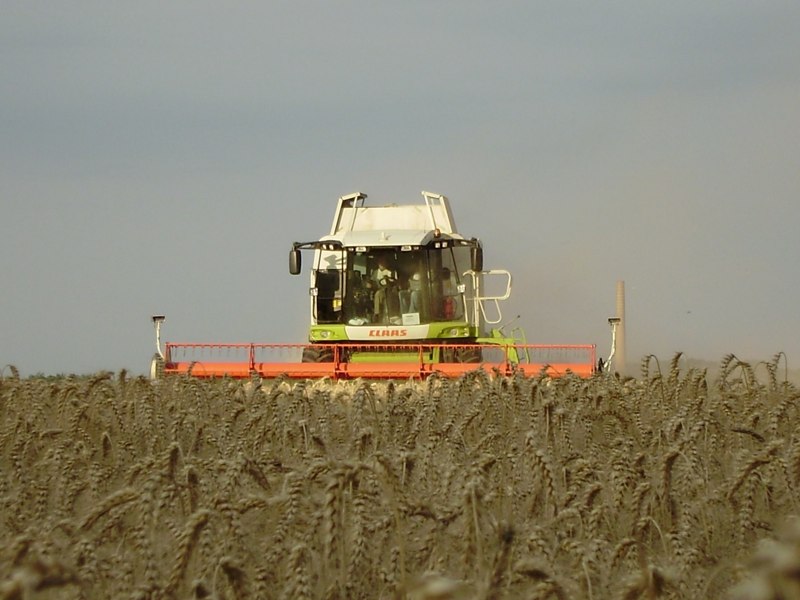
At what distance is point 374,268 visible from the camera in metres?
18.4

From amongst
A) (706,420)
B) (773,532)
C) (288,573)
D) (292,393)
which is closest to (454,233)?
(292,393)

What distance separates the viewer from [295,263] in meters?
17.3

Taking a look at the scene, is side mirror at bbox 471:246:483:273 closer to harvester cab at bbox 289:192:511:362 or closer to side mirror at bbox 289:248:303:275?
harvester cab at bbox 289:192:511:362

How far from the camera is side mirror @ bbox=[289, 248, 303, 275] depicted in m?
17.3

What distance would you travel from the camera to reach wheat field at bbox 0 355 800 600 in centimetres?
368

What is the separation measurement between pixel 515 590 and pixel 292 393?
4.85 m

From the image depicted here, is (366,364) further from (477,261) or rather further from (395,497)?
(395,497)

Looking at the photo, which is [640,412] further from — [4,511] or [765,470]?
[4,511]

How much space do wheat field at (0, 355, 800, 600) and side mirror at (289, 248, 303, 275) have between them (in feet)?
25.2

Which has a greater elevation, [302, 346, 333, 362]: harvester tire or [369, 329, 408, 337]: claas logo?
[369, 329, 408, 337]: claas logo

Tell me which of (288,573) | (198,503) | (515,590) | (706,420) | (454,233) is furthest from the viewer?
(454,233)

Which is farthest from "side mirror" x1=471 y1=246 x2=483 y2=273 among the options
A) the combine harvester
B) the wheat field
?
the wheat field

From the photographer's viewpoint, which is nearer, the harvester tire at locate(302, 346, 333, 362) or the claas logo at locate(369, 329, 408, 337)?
the harvester tire at locate(302, 346, 333, 362)

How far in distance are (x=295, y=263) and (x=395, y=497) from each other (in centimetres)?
1338
